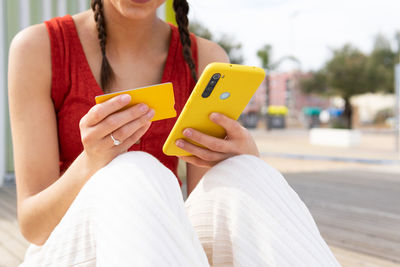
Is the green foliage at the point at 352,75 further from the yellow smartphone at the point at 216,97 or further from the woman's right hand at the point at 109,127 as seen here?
the woman's right hand at the point at 109,127

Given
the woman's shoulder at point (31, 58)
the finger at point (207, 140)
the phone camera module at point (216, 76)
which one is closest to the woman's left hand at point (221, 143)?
the finger at point (207, 140)

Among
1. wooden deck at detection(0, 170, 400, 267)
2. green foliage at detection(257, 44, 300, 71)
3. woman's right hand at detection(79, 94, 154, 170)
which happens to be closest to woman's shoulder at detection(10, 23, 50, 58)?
woman's right hand at detection(79, 94, 154, 170)

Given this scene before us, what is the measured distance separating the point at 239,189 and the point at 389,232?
2289 millimetres

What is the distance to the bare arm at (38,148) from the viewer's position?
99cm

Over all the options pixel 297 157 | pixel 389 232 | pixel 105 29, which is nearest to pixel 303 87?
pixel 297 157

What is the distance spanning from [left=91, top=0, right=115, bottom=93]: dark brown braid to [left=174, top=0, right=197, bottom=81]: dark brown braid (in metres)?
0.27

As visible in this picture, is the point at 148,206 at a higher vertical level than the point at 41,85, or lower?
lower

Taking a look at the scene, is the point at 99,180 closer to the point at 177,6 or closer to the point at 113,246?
the point at 113,246

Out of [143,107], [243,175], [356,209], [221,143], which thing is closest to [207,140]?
[221,143]

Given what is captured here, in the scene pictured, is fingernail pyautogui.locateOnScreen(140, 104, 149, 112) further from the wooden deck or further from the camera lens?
the wooden deck

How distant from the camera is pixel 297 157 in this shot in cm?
880

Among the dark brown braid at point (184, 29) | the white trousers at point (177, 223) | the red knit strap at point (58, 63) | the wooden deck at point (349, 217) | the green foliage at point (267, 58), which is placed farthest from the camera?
the green foliage at point (267, 58)

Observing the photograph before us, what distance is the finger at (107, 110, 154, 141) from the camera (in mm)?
946

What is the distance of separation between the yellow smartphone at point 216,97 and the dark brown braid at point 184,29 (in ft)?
1.02
